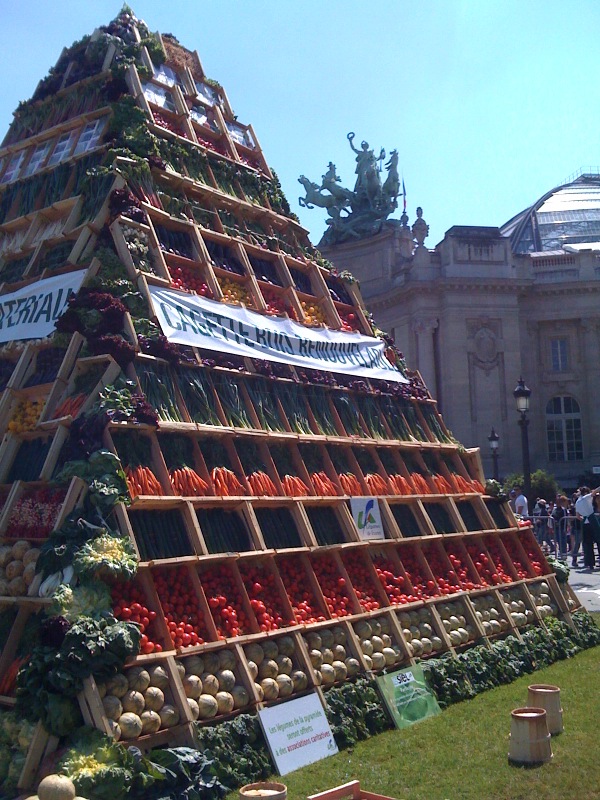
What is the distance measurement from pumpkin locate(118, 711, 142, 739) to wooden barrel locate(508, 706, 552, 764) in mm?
3752

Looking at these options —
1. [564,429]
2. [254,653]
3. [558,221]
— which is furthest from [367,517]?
[558,221]

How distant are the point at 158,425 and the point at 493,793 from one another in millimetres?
5230

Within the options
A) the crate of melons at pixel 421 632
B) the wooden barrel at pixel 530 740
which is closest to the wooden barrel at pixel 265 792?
the wooden barrel at pixel 530 740

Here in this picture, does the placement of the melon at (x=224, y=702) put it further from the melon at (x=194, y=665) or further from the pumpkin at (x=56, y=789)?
the pumpkin at (x=56, y=789)

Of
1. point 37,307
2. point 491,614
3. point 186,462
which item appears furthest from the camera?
point 491,614

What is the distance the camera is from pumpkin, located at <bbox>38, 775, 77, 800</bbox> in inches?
263

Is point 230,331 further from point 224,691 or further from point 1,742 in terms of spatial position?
point 1,742

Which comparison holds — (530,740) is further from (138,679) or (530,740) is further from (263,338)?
(263,338)

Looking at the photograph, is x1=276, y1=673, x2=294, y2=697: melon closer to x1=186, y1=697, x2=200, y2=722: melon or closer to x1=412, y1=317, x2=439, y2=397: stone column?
x1=186, y1=697, x2=200, y2=722: melon

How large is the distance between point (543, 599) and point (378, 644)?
5007mm

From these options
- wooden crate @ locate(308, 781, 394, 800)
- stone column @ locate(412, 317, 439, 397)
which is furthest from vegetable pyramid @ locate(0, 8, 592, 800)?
stone column @ locate(412, 317, 439, 397)

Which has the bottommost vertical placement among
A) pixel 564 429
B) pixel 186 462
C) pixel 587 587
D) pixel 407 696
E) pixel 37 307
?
pixel 407 696

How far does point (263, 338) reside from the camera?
513 inches

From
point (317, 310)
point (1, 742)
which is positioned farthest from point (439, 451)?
point (1, 742)
